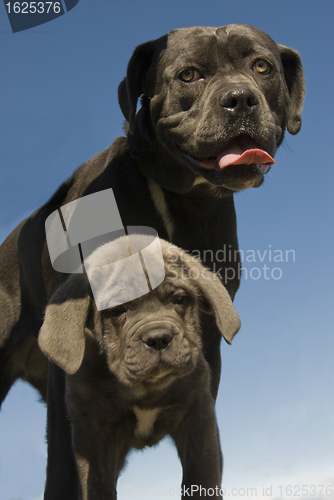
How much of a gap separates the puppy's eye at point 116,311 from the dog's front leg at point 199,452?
816mm

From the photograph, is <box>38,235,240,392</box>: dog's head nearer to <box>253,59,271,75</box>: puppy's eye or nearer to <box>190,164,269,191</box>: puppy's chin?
<box>190,164,269,191</box>: puppy's chin

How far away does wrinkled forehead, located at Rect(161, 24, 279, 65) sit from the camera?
555cm

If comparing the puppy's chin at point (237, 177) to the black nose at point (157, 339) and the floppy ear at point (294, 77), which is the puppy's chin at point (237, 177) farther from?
the black nose at point (157, 339)

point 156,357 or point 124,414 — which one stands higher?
point 156,357

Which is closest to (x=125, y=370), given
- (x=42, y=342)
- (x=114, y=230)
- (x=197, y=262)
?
(x=42, y=342)

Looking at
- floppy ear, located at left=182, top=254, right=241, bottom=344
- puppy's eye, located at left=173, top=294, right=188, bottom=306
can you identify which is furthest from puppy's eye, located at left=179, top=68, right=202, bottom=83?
puppy's eye, located at left=173, top=294, right=188, bottom=306

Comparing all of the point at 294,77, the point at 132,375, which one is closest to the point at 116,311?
the point at 132,375

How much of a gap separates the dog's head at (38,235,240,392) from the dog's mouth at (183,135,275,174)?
732mm

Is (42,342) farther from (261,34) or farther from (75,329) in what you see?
(261,34)

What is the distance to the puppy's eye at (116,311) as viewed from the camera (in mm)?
4809

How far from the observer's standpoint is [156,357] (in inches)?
173

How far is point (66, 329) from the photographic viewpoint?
4.64 m

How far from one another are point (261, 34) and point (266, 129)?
3.51 ft

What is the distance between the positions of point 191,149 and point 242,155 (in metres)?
0.41
